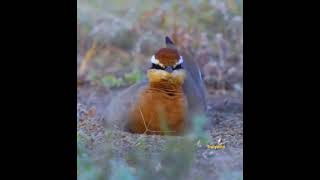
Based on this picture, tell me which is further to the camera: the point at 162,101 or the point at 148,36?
the point at 148,36

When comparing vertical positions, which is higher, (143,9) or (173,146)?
(143,9)

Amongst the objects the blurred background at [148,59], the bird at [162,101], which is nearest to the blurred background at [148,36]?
the blurred background at [148,59]

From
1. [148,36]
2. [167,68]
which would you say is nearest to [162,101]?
[167,68]

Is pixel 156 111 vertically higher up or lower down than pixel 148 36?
lower down

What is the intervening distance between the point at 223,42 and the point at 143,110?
20.8 inches

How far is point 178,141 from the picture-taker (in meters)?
2.87

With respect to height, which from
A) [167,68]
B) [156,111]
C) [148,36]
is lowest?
[156,111]

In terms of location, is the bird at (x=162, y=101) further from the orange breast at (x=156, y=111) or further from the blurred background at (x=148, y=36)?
the blurred background at (x=148, y=36)

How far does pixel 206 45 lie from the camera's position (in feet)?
10.3

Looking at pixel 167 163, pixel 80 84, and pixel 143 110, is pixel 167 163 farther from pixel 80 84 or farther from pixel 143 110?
pixel 80 84

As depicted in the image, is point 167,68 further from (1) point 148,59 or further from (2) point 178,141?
(2) point 178,141

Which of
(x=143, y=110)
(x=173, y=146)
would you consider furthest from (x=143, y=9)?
(x=173, y=146)

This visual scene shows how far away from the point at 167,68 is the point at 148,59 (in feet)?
0.52

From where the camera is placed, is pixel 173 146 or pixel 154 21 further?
pixel 154 21
